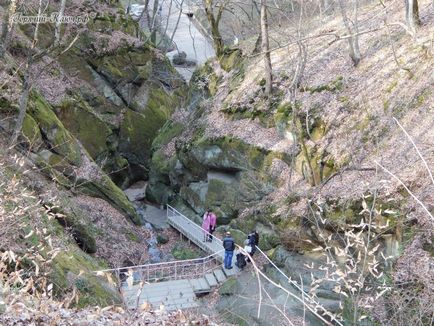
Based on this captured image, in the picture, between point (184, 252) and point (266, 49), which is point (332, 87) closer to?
point (266, 49)

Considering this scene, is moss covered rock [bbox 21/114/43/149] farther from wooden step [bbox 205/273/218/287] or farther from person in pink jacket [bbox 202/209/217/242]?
wooden step [bbox 205/273/218/287]

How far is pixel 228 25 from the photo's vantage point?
34031mm

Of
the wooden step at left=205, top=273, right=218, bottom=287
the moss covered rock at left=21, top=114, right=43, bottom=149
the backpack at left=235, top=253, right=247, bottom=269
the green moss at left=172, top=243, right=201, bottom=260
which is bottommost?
the green moss at left=172, top=243, right=201, bottom=260

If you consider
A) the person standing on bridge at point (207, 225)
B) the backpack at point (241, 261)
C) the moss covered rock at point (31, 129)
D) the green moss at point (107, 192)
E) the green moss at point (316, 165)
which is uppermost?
the moss covered rock at point (31, 129)

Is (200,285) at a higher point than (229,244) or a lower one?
lower

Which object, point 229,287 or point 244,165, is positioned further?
point 244,165

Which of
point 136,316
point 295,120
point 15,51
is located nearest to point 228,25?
point 15,51

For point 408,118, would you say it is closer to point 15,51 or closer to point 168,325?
point 168,325

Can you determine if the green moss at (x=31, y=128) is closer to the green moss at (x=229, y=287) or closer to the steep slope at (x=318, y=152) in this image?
the steep slope at (x=318, y=152)

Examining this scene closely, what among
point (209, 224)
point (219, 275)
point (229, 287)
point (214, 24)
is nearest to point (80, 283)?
point (229, 287)

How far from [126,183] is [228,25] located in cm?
1458

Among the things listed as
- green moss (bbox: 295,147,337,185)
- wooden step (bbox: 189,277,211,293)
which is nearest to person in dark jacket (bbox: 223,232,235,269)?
wooden step (bbox: 189,277,211,293)

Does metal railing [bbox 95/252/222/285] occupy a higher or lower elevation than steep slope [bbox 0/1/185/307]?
lower

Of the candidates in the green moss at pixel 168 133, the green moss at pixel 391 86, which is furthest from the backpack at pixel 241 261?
the green moss at pixel 168 133
